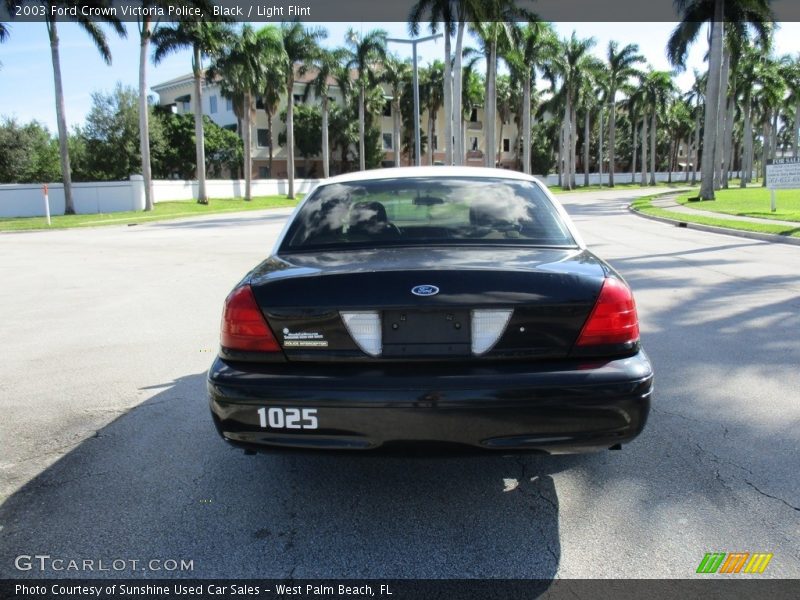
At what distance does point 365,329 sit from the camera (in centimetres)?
293

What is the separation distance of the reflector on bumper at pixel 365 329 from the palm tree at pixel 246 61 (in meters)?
41.6

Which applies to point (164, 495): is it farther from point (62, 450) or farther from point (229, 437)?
point (62, 450)

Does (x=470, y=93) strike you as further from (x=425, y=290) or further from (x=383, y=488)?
(x=425, y=290)

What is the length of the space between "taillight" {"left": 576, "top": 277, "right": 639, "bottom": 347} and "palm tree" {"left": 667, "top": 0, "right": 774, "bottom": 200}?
32.1 metres

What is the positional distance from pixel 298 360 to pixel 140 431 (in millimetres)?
1906

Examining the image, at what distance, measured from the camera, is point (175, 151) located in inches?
2122

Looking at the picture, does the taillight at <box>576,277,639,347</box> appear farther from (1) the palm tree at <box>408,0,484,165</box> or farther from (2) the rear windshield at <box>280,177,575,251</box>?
(1) the palm tree at <box>408,0,484,165</box>

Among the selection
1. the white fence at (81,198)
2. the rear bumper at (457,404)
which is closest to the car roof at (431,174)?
the rear bumper at (457,404)

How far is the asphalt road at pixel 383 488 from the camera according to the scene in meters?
2.82

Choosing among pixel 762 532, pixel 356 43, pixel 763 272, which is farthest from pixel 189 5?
pixel 762 532

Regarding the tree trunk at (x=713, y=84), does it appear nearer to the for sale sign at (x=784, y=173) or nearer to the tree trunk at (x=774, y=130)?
the for sale sign at (x=784, y=173)

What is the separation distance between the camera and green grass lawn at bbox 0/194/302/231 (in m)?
28.4

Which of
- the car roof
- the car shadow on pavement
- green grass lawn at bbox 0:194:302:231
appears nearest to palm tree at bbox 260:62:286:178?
green grass lawn at bbox 0:194:302:231

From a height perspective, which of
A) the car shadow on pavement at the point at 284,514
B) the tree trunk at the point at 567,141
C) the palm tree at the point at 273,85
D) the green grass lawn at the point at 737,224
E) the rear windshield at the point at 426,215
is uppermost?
the palm tree at the point at 273,85
